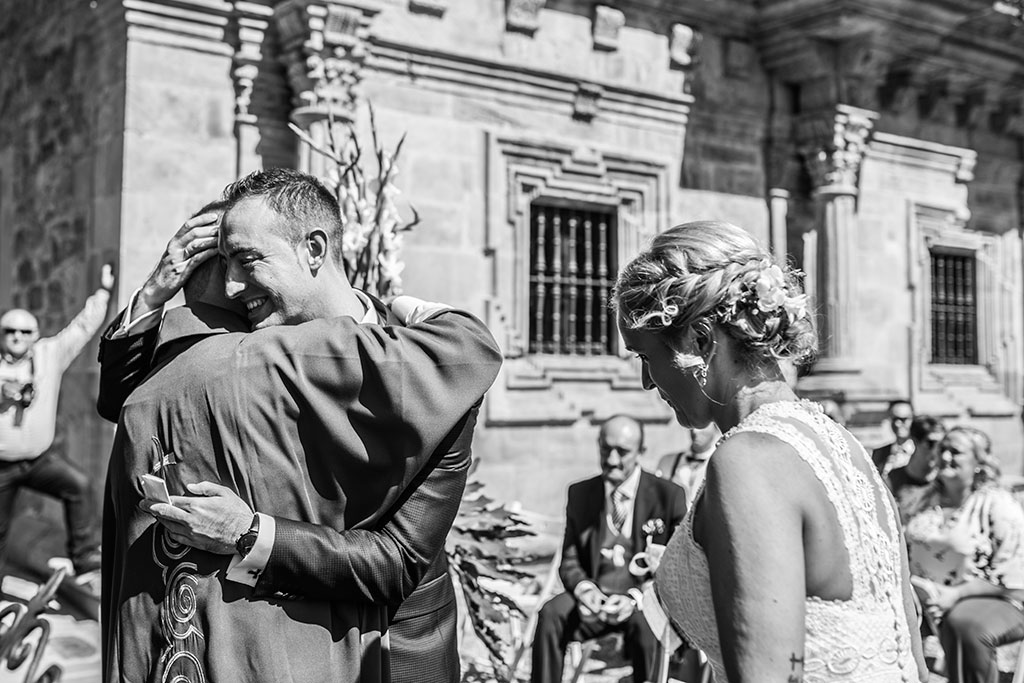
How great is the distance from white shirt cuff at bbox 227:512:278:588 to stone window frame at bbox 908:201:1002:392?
32.0 feet

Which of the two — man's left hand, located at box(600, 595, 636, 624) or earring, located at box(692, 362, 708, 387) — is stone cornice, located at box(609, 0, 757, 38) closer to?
man's left hand, located at box(600, 595, 636, 624)

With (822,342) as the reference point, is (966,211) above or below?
above

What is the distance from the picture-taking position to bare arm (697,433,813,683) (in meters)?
1.51

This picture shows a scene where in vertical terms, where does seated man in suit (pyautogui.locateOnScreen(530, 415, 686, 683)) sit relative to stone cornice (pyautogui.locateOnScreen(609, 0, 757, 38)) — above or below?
below

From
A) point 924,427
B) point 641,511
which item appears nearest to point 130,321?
point 641,511

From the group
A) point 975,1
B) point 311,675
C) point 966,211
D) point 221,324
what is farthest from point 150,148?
point 966,211

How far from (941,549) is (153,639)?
397 cm

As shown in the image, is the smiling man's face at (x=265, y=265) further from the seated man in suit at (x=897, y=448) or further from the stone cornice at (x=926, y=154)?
the stone cornice at (x=926, y=154)

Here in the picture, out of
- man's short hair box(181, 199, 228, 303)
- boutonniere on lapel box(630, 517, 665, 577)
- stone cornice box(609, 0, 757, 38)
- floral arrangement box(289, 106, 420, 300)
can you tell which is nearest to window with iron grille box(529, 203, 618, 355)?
stone cornice box(609, 0, 757, 38)

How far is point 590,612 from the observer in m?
4.67

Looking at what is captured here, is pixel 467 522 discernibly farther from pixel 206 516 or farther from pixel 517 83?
pixel 517 83

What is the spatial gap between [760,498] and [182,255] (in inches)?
49.8

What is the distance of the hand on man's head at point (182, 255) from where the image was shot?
2.09 metres

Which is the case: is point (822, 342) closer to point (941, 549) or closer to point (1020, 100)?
point (1020, 100)
